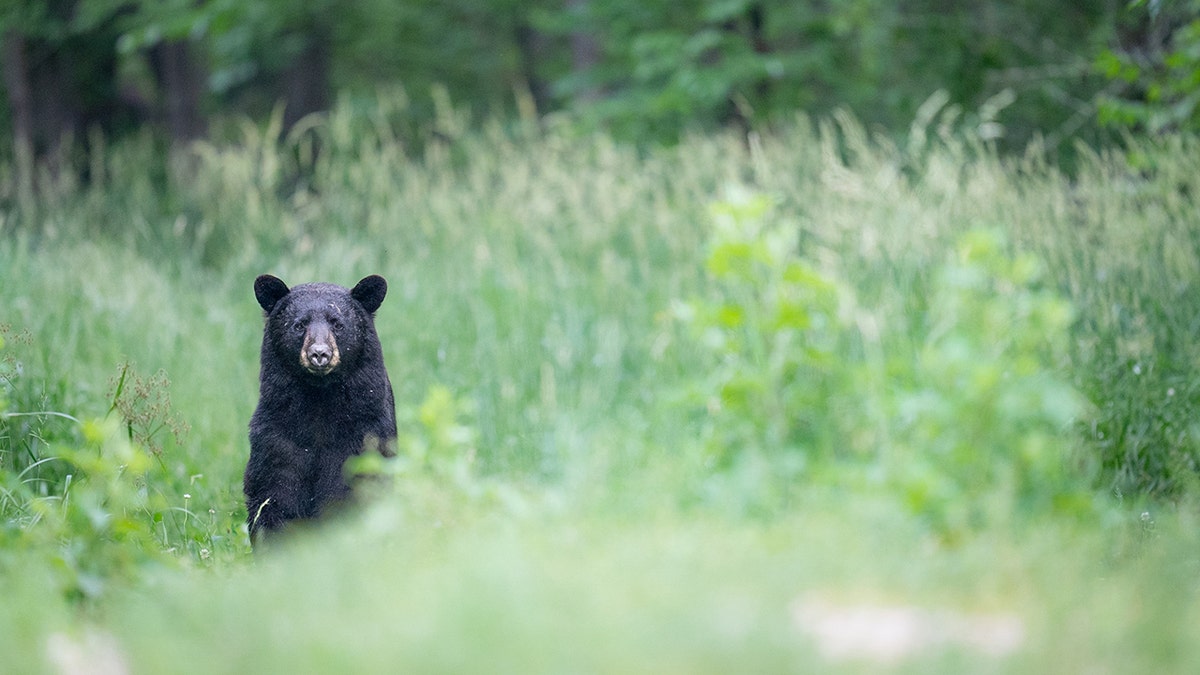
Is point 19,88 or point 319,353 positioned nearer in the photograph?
point 319,353

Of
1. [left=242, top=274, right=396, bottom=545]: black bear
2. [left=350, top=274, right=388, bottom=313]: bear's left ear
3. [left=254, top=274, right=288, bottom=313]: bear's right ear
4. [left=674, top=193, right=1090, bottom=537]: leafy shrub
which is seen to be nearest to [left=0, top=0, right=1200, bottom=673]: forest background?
[left=674, top=193, right=1090, bottom=537]: leafy shrub

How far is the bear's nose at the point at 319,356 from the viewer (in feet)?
14.0

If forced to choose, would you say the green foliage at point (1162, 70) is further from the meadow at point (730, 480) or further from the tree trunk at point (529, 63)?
the tree trunk at point (529, 63)

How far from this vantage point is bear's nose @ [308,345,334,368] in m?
4.27

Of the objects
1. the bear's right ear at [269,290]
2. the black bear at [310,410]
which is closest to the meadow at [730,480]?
the black bear at [310,410]

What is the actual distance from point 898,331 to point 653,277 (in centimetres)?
347

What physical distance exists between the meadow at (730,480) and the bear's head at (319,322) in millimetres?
487

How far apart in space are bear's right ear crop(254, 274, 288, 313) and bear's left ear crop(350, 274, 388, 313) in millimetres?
290

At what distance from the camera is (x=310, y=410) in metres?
4.53

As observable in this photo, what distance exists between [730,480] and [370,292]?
72.5 inches

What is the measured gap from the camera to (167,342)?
7328 millimetres

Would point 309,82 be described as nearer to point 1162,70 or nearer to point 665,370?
point 665,370

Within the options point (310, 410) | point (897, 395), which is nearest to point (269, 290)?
point (310, 410)

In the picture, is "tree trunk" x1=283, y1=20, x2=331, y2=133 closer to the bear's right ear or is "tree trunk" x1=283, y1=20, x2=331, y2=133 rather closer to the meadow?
the meadow
